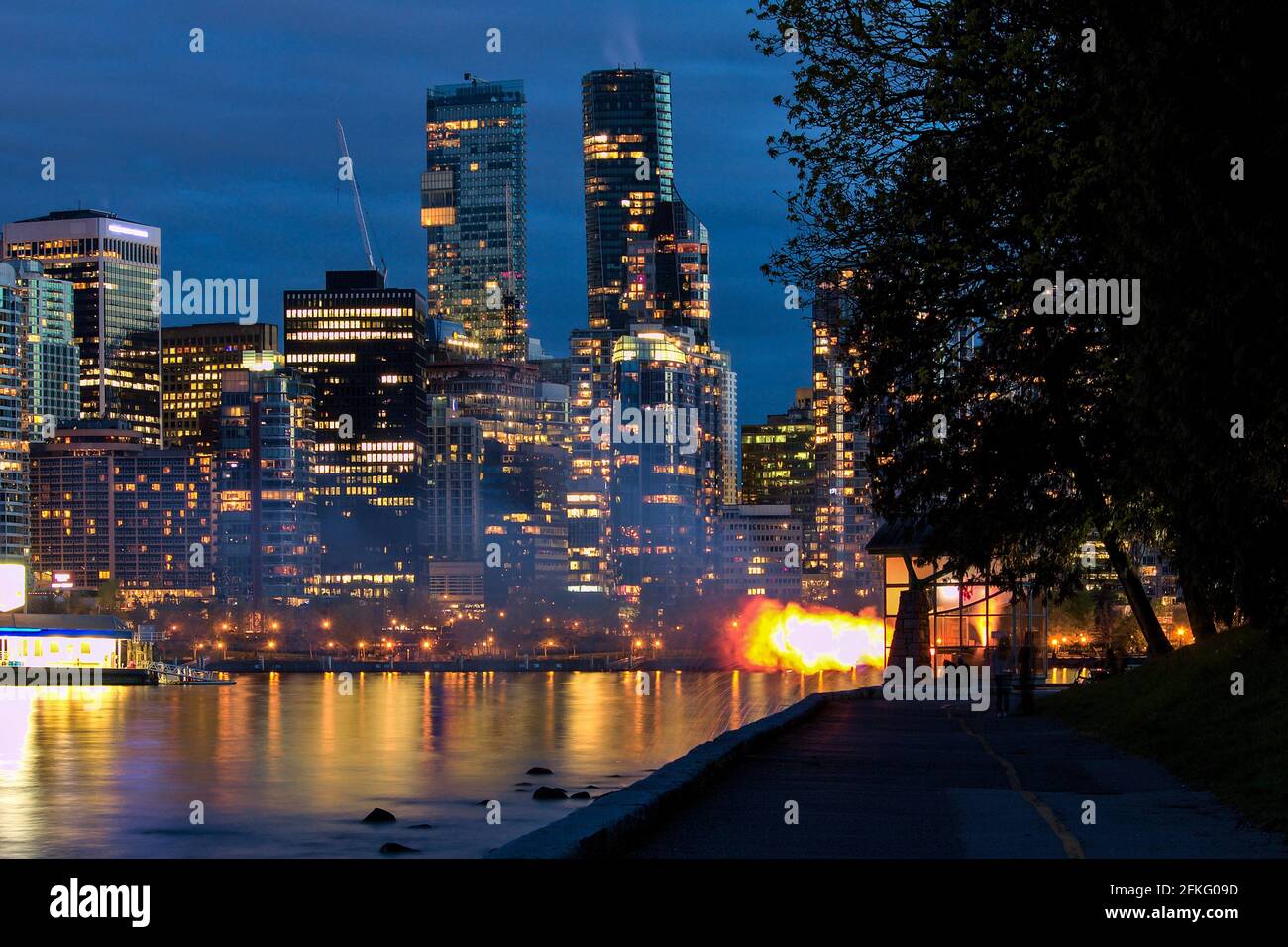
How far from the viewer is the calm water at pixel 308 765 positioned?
52500 millimetres

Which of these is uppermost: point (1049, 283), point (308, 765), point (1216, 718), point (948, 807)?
point (1049, 283)

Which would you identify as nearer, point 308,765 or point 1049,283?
point 1049,283

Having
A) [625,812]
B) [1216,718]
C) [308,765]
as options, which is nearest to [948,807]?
[625,812]

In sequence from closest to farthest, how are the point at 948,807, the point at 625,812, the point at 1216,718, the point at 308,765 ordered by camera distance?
the point at 625,812 < the point at 948,807 < the point at 1216,718 < the point at 308,765

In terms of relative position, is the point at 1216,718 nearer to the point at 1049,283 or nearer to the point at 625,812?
the point at 1049,283

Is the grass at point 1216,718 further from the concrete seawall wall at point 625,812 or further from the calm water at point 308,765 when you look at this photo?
the calm water at point 308,765

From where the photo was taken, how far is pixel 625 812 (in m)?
18.7

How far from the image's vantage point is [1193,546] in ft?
76.1

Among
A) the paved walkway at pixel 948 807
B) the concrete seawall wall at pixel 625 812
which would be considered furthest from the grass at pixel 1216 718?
the concrete seawall wall at pixel 625 812

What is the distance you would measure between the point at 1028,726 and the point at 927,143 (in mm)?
15322

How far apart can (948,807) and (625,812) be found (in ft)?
18.5

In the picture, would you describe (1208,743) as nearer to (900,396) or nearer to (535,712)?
(900,396)

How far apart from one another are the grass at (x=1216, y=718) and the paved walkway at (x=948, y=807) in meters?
0.45
